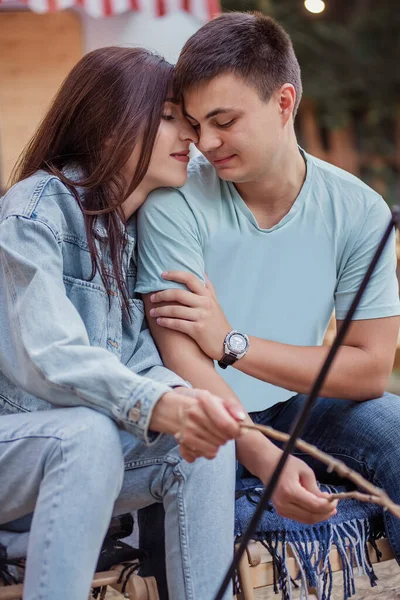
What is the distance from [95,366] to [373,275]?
2.88 feet

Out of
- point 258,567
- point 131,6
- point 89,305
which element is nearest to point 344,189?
point 89,305

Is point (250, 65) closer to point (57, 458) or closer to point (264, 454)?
point (264, 454)

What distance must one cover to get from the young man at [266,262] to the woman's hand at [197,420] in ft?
1.39

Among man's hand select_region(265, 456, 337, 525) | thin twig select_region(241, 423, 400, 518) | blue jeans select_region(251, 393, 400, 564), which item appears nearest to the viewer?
thin twig select_region(241, 423, 400, 518)

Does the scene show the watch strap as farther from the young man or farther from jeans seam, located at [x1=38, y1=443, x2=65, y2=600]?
jeans seam, located at [x1=38, y1=443, x2=65, y2=600]

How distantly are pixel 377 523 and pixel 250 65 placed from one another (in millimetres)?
1115

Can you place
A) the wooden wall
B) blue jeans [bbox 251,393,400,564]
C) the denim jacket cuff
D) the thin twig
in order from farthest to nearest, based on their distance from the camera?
the wooden wall, blue jeans [bbox 251,393,400,564], the denim jacket cuff, the thin twig

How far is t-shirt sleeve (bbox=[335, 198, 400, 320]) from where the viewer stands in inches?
86.8

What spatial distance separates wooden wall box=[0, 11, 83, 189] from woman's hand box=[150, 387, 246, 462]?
4152mm

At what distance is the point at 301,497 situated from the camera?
68.8 inches

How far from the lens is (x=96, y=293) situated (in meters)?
1.90

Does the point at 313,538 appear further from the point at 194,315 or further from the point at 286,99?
the point at 286,99

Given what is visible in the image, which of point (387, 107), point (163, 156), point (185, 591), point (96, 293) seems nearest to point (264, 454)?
point (185, 591)

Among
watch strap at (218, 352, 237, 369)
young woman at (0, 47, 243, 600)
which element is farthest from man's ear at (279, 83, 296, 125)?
watch strap at (218, 352, 237, 369)
